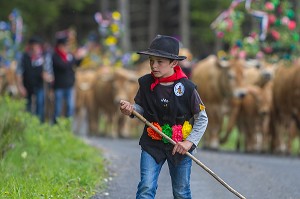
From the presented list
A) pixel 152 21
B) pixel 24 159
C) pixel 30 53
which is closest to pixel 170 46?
pixel 24 159

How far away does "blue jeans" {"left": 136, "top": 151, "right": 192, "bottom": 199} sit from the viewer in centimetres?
715

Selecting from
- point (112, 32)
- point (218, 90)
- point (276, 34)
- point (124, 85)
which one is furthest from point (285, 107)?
point (112, 32)

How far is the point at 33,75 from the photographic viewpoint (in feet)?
57.9

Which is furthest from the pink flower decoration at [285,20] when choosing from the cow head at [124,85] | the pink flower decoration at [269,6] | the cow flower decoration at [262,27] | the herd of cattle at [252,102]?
the cow head at [124,85]

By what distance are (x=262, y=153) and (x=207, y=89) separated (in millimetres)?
1803

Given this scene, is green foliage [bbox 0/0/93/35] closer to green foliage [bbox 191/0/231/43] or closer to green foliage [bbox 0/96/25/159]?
green foliage [bbox 191/0/231/43]

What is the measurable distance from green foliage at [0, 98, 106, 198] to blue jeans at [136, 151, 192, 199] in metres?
1.19

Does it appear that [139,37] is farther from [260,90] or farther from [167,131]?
[167,131]

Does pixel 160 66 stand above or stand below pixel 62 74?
above

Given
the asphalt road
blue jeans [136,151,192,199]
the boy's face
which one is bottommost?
the asphalt road

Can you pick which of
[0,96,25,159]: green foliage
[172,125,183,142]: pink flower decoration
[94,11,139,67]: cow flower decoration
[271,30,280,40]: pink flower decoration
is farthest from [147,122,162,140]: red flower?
[94,11,139,67]: cow flower decoration

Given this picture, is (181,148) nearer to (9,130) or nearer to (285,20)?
(9,130)

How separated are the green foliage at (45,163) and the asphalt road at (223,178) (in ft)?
0.83

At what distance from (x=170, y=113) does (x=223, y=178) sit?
142 inches
